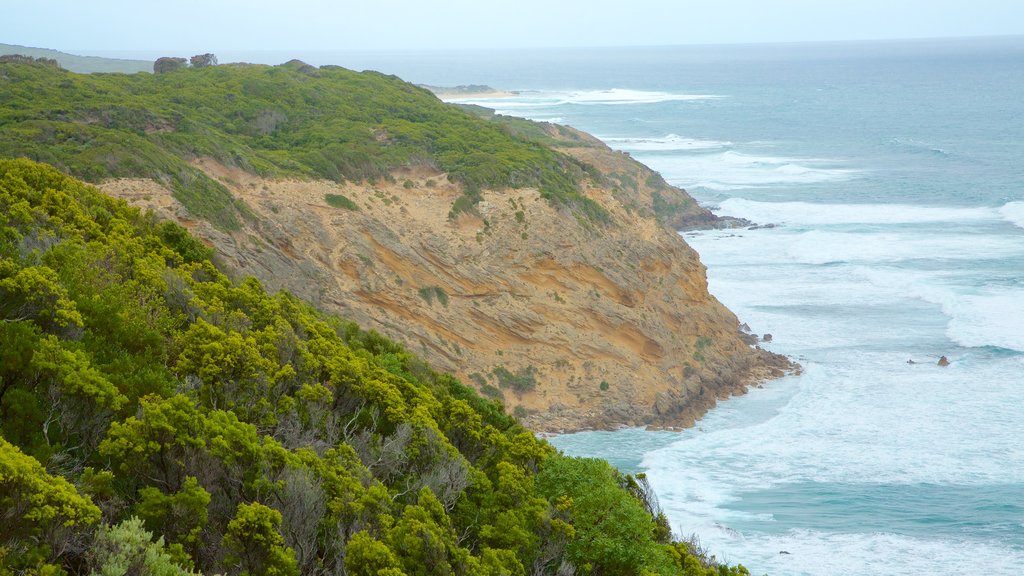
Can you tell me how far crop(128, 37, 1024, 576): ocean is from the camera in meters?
21.8

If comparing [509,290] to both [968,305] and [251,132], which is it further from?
[968,305]

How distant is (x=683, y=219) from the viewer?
56.2 meters

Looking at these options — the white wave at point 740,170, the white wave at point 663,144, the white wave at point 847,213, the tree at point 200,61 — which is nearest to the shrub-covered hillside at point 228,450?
the tree at point 200,61

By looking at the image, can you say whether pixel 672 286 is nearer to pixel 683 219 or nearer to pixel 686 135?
pixel 683 219

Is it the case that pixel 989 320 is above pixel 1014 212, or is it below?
below

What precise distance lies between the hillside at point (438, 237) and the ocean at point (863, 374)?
2319 millimetres

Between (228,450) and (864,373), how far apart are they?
2585 centimetres

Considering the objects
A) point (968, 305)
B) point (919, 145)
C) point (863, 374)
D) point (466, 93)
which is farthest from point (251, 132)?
point (466, 93)

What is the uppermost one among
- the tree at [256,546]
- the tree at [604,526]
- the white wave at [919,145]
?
the white wave at [919,145]

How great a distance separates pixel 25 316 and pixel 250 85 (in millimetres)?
30295

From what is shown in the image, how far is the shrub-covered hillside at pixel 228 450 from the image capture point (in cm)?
923

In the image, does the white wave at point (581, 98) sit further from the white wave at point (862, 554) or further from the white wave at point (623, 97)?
the white wave at point (862, 554)

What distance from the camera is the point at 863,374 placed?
31.8m

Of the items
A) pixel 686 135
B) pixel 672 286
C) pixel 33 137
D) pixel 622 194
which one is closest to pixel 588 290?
pixel 672 286
